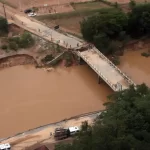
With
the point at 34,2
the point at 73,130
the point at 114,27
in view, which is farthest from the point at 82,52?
the point at 34,2

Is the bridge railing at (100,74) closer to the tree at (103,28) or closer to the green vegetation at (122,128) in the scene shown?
the tree at (103,28)

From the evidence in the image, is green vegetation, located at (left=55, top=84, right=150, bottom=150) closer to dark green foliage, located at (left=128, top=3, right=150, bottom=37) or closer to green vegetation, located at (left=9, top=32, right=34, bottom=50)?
dark green foliage, located at (left=128, top=3, right=150, bottom=37)

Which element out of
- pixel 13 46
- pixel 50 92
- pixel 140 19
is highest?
pixel 140 19

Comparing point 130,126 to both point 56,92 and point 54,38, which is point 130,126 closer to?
point 56,92

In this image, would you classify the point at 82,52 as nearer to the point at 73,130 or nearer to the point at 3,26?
the point at 3,26

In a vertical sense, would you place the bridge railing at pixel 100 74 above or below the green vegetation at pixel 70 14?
below

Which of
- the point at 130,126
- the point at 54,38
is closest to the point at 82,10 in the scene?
the point at 54,38

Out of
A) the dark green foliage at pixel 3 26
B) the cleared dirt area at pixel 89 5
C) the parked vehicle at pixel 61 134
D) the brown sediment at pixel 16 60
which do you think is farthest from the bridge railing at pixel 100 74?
the cleared dirt area at pixel 89 5
